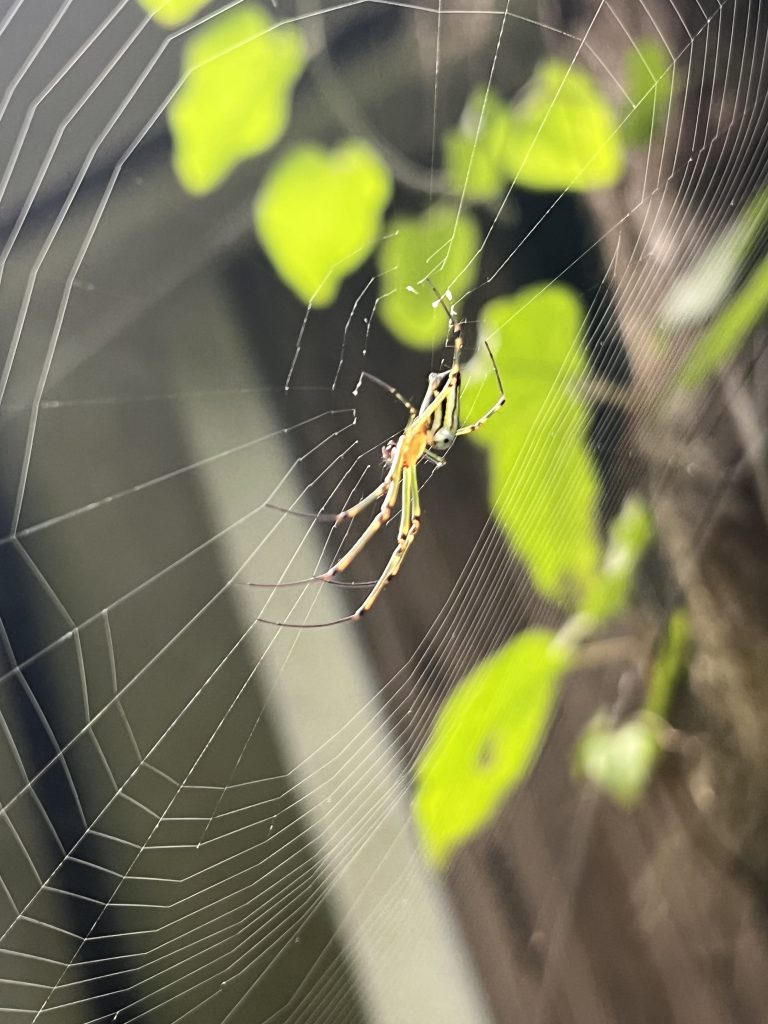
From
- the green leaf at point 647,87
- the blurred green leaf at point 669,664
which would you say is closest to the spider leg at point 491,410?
the green leaf at point 647,87

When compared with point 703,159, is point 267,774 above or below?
below

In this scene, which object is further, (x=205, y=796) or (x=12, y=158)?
(x=205, y=796)

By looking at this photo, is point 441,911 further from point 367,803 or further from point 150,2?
point 150,2

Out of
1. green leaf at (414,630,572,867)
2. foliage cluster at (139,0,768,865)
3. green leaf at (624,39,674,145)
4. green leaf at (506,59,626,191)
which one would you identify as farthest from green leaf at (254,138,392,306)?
green leaf at (414,630,572,867)

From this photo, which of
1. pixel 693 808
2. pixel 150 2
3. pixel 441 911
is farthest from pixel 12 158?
pixel 693 808

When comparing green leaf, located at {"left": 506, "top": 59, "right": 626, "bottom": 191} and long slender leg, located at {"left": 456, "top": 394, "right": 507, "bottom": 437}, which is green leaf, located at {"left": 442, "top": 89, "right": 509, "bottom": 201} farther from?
long slender leg, located at {"left": 456, "top": 394, "right": 507, "bottom": 437}

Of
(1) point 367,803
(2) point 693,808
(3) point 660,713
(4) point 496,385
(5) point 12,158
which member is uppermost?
(5) point 12,158
